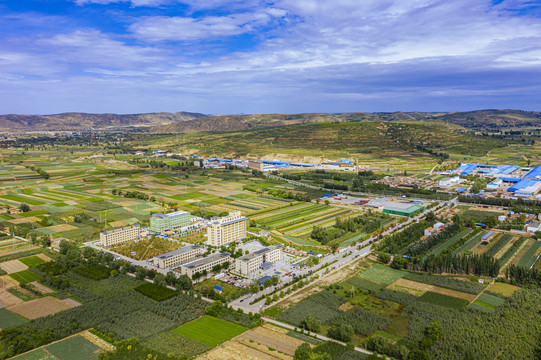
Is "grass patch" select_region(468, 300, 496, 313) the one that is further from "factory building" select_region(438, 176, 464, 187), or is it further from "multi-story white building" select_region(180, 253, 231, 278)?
"factory building" select_region(438, 176, 464, 187)

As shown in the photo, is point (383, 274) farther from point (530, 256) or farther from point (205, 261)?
point (205, 261)

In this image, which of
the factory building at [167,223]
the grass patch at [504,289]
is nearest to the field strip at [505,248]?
the grass patch at [504,289]

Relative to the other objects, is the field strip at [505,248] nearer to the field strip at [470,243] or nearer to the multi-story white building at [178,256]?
the field strip at [470,243]

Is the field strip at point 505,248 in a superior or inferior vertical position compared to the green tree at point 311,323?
superior

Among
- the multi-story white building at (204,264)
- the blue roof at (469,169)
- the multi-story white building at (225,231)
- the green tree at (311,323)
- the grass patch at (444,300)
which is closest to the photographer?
the green tree at (311,323)

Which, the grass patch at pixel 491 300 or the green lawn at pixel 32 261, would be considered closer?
the grass patch at pixel 491 300

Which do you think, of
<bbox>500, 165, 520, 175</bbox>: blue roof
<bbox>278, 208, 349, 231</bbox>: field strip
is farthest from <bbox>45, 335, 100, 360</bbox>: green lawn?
<bbox>500, 165, 520, 175</bbox>: blue roof
